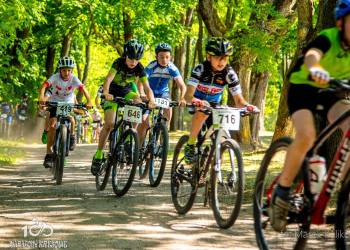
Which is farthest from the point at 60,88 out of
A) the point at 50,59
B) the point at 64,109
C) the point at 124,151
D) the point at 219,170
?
the point at 50,59

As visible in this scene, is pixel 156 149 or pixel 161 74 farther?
pixel 161 74

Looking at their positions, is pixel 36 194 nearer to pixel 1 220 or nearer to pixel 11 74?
pixel 1 220

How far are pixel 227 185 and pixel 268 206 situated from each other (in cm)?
176

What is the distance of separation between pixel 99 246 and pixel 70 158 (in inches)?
429

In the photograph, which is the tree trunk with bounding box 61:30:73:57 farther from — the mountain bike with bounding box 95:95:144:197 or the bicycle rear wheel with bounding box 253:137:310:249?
the bicycle rear wheel with bounding box 253:137:310:249

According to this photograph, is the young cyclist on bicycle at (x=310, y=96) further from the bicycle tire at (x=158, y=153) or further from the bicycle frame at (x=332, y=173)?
the bicycle tire at (x=158, y=153)

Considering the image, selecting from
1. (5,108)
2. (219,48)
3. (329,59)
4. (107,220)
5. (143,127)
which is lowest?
(107,220)

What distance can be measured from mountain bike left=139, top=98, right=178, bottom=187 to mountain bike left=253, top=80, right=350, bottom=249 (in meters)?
4.36

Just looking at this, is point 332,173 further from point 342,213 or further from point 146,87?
point 146,87

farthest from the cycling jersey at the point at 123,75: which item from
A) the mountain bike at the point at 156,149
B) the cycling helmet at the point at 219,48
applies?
the cycling helmet at the point at 219,48

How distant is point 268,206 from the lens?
5.59 metres

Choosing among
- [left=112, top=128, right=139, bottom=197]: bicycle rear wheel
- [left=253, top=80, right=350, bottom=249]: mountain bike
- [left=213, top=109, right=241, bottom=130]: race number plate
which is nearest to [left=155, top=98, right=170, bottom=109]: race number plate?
[left=112, top=128, right=139, bottom=197]: bicycle rear wheel

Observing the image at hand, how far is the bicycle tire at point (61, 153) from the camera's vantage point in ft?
35.8

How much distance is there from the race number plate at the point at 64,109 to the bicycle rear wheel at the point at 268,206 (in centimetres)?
586
